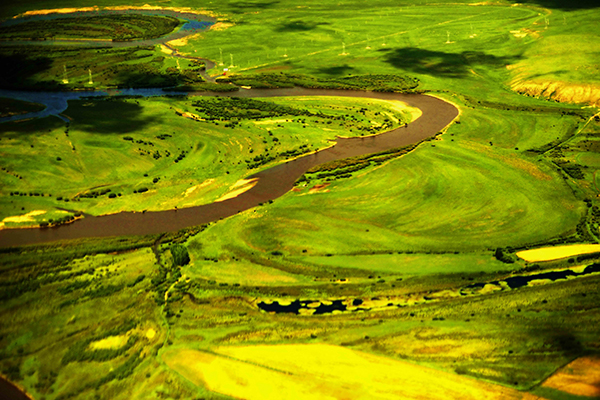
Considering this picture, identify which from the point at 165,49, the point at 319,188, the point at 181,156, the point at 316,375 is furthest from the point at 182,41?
the point at 316,375

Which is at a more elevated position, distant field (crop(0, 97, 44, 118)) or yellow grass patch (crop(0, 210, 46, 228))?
distant field (crop(0, 97, 44, 118))

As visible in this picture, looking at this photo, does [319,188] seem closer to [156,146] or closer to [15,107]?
[156,146]

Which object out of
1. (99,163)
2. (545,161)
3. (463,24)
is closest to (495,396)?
(545,161)

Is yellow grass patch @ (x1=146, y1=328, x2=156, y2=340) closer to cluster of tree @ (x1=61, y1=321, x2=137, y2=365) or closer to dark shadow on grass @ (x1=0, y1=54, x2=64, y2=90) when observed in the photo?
cluster of tree @ (x1=61, y1=321, x2=137, y2=365)

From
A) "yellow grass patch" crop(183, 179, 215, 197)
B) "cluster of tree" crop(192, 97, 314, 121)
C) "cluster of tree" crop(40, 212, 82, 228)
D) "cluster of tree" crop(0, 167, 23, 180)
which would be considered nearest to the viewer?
"cluster of tree" crop(40, 212, 82, 228)

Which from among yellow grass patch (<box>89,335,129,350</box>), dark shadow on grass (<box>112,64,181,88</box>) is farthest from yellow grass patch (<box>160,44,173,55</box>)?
yellow grass patch (<box>89,335,129,350</box>)

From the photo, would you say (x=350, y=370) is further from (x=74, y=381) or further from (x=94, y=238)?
(x=94, y=238)
